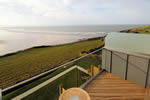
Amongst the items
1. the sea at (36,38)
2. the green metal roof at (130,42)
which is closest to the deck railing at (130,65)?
the green metal roof at (130,42)

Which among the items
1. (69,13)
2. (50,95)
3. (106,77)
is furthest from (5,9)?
(106,77)

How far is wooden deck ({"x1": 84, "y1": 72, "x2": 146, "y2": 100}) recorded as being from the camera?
192 centimetres

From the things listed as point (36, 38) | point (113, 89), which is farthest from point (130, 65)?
point (36, 38)

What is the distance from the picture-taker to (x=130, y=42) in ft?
7.95

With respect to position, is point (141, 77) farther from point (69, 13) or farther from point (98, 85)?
point (69, 13)

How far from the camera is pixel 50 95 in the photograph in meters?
4.64

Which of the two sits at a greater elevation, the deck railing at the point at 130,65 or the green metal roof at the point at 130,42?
the green metal roof at the point at 130,42

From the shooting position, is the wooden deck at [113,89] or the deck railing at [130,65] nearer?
the wooden deck at [113,89]

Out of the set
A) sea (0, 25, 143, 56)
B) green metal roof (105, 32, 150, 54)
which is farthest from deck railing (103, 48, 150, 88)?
sea (0, 25, 143, 56)

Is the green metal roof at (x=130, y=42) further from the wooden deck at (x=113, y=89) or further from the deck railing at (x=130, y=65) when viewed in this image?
the wooden deck at (x=113, y=89)

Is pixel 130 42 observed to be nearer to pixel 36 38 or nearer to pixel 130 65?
pixel 130 65

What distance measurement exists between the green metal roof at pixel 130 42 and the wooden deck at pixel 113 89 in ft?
2.79

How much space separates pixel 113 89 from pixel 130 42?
4.08 feet

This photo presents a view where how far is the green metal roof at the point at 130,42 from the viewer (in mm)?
2158
